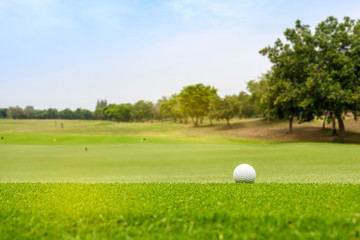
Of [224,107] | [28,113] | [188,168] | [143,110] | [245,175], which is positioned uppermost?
[143,110]

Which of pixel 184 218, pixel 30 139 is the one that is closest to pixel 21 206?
pixel 184 218

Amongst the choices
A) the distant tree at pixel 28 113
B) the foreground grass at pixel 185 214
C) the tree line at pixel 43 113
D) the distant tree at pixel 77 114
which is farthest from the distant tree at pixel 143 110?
the foreground grass at pixel 185 214

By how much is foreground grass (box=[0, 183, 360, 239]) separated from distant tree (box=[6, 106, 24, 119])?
489ft

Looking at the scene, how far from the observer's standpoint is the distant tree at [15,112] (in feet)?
436

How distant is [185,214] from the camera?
4.05m

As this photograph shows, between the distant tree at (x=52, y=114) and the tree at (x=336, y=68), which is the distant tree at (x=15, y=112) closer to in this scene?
the distant tree at (x=52, y=114)

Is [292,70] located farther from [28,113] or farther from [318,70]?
[28,113]

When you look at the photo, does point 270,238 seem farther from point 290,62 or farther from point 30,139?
point 30,139

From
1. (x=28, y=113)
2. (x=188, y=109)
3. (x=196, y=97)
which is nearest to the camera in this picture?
(x=196, y=97)

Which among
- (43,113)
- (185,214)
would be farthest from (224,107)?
(43,113)

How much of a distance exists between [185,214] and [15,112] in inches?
6000

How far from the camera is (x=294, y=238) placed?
3.29 m

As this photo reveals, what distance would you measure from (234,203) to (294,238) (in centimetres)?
135

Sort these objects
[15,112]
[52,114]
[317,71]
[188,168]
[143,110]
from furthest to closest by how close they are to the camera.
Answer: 1. [52,114]
2. [15,112]
3. [143,110]
4. [317,71]
5. [188,168]
